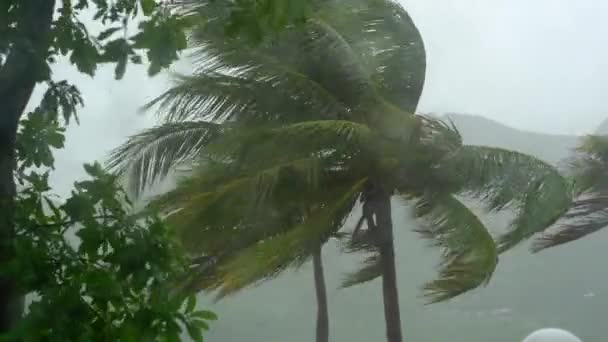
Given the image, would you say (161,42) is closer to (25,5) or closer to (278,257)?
(25,5)

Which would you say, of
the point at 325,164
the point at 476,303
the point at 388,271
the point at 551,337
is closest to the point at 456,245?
the point at 388,271

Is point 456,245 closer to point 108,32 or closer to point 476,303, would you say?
point 108,32

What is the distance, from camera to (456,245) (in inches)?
293

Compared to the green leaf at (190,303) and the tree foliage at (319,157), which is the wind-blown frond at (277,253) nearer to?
the tree foliage at (319,157)

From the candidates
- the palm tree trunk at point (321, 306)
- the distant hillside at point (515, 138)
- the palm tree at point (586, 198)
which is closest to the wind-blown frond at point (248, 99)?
the palm tree trunk at point (321, 306)

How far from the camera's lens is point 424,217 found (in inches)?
322

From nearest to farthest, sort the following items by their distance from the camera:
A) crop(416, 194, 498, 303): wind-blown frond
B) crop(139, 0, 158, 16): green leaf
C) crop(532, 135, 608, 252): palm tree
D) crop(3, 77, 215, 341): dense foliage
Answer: crop(3, 77, 215, 341): dense foliage, crop(139, 0, 158, 16): green leaf, crop(416, 194, 498, 303): wind-blown frond, crop(532, 135, 608, 252): palm tree

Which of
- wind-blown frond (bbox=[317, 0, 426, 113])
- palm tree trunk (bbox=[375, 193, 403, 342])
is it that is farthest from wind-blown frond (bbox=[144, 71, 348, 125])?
palm tree trunk (bbox=[375, 193, 403, 342])

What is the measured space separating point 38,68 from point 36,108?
0.65 feet

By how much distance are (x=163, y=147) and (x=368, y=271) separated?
8.42 feet

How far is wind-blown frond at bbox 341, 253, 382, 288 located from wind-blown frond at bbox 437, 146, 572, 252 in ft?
5.12

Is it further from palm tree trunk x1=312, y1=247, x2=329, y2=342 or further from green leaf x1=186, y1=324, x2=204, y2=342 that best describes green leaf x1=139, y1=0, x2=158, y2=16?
palm tree trunk x1=312, y1=247, x2=329, y2=342

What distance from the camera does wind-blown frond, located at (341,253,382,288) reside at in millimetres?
8844

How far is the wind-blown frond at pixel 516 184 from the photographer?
7.20 metres
